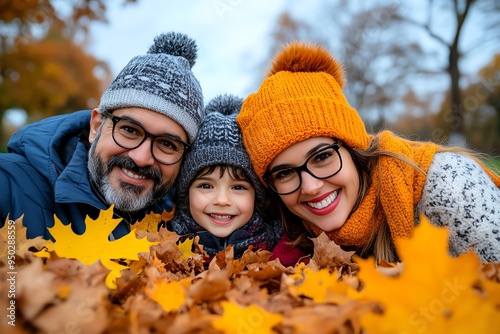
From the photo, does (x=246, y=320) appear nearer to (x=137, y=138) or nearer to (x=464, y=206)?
(x=464, y=206)

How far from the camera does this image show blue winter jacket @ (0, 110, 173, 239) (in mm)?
2301

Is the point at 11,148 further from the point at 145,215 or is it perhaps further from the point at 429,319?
the point at 429,319

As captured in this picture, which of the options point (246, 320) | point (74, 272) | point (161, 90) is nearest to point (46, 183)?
point (161, 90)

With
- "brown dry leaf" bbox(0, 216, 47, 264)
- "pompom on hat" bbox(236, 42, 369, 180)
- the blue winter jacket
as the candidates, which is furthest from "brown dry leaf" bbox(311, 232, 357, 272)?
the blue winter jacket

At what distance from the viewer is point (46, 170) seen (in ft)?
8.13

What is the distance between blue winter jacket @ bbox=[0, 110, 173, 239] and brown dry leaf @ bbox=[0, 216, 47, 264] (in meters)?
0.83

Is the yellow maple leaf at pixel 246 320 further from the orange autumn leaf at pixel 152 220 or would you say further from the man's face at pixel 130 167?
the man's face at pixel 130 167

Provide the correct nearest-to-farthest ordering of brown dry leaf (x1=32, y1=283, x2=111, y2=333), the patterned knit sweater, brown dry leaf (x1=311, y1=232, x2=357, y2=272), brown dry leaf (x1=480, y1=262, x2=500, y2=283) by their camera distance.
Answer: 1. brown dry leaf (x1=32, y1=283, x2=111, y2=333)
2. brown dry leaf (x1=480, y1=262, x2=500, y2=283)
3. brown dry leaf (x1=311, y1=232, x2=357, y2=272)
4. the patterned knit sweater

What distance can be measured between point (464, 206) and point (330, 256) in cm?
90

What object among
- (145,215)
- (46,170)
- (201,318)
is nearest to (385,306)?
(201,318)

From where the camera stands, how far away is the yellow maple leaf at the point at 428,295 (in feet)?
2.93

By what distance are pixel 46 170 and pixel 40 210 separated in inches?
10.2

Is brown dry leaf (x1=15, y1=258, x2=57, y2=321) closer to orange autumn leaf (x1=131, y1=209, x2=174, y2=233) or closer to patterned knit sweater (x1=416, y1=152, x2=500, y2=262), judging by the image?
orange autumn leaf (x1=131, y1=209, x2=174, y2=233)

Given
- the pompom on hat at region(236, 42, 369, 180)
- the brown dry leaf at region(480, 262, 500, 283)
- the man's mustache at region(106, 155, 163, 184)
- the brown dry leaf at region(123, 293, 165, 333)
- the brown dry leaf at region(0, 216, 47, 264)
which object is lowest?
the brown dry leaf at region(123, 293, 165, 333)
